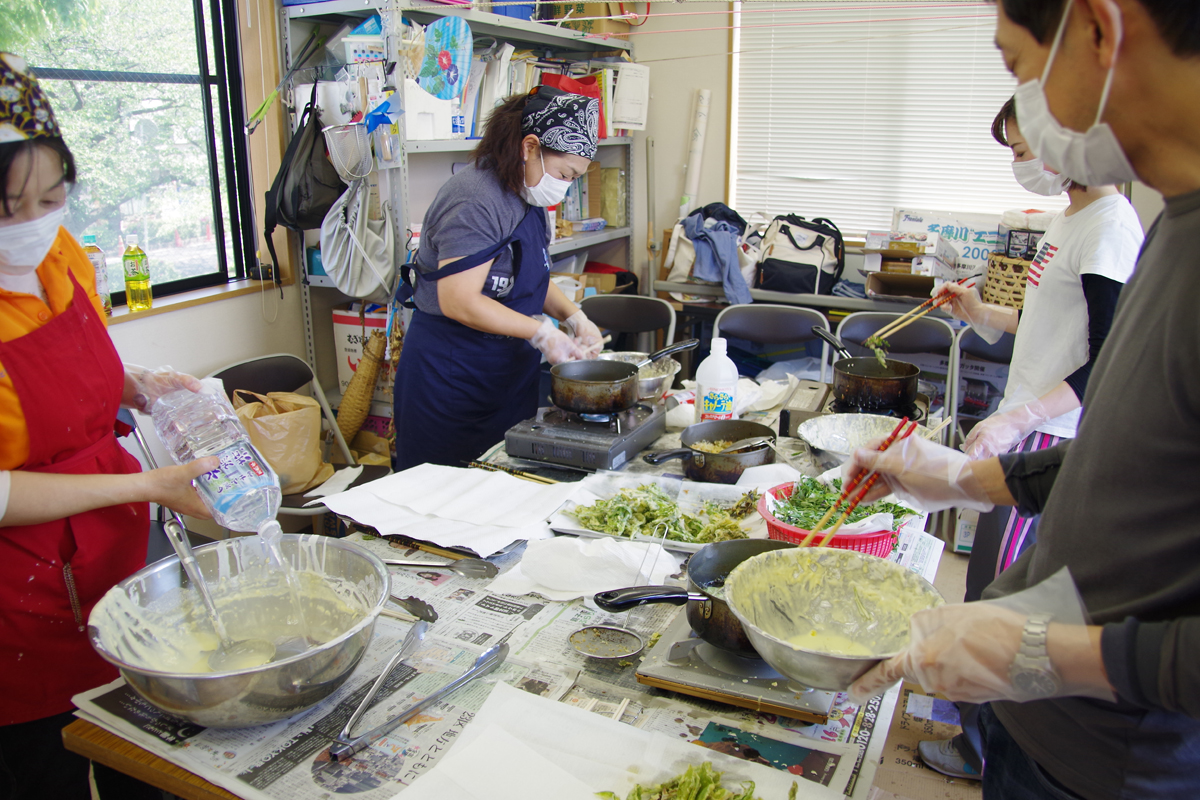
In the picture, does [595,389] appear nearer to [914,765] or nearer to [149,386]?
[149,386]

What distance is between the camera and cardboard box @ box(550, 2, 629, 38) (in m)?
4.60

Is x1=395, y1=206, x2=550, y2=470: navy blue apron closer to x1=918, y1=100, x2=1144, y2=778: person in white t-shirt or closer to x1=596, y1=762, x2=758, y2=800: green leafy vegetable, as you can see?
x1=918, y1=100, x2=1144, y2=778: person in white t-shirt

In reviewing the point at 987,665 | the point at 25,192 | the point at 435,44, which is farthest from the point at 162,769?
the point at 435,44

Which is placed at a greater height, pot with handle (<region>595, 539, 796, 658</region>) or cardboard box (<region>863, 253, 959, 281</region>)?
cardboard box (<region>863, 253, 959, 281</region>)

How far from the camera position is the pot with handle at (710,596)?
1.25 metres

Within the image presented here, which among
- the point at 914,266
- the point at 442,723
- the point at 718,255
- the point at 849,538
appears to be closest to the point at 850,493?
the point at 849,538

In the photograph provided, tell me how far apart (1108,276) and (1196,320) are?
144cm

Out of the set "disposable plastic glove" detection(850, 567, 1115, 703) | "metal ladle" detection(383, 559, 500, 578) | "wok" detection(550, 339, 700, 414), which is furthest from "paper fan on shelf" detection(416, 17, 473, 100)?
"disposable plastic glove" detection(850, 567, 1115, 703)

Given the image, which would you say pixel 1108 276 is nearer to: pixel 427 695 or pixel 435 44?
pixel 427 695

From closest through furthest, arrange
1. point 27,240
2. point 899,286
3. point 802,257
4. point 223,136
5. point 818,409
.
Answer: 1. point 27,240
2. point 818,409
3. point 223,136
4. point 899,286
5. point 802,257

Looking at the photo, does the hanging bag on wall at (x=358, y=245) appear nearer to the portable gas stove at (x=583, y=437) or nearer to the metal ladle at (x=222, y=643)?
the portable gas stove at (x=583, y=437)

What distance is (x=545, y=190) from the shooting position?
8.92ft

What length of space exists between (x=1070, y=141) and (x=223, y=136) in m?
3.46

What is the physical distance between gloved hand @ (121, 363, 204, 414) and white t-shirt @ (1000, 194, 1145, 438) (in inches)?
84.8
